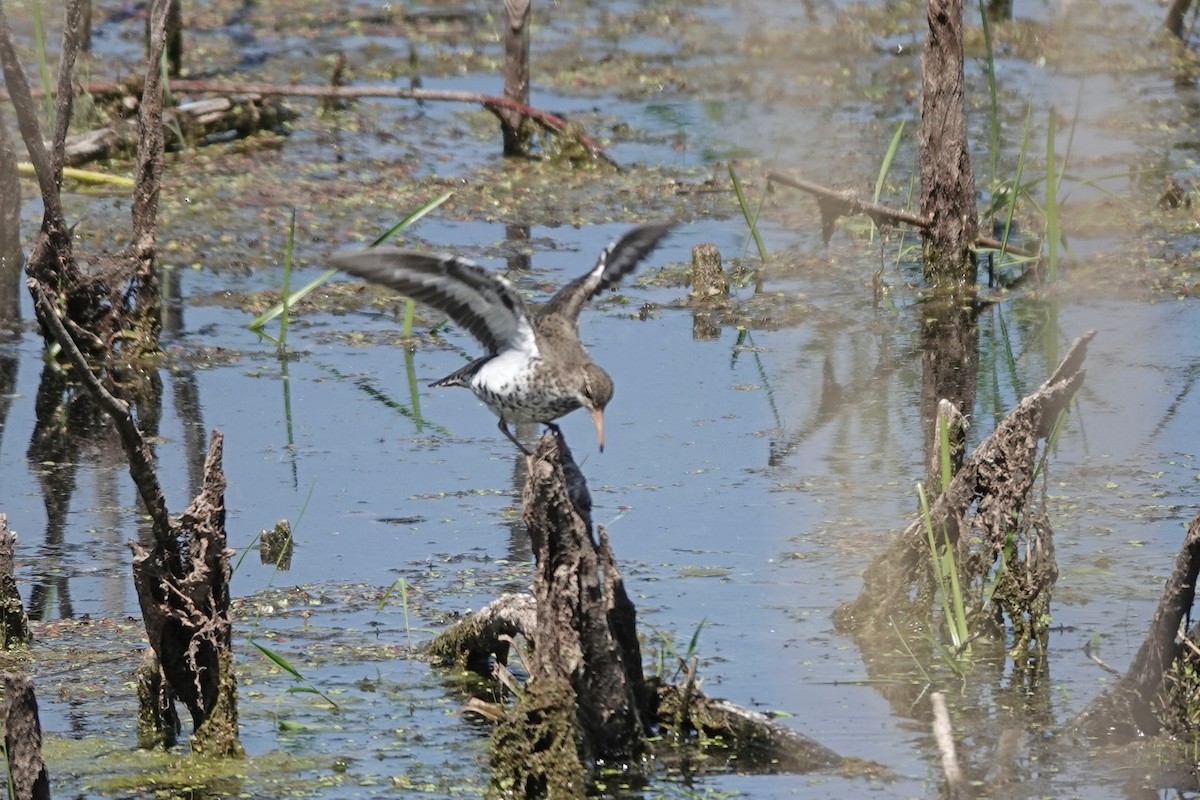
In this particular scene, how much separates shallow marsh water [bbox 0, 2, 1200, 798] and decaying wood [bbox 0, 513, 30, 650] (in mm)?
144

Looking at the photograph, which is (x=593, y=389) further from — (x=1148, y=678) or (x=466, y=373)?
(x=1148, y=678)

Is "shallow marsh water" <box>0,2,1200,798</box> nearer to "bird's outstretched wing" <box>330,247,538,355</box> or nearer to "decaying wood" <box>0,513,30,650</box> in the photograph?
"decaying wood" <box>0,513,30,650</box>

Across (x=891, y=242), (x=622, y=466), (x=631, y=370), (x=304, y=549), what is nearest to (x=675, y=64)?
(x=891, y=242)

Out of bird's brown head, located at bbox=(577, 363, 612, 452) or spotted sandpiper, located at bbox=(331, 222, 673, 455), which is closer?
spotted sandpiper, located at bbox=(331, 222, 673, 455)

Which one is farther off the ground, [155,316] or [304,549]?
[155,316]

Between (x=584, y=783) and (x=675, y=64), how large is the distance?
36.4ft

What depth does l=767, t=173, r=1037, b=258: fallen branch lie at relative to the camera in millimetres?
9570

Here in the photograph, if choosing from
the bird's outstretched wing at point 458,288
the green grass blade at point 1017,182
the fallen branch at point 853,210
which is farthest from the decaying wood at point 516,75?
the bird's outstretched wing at point 458,288

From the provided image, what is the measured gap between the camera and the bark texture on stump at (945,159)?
9203mm

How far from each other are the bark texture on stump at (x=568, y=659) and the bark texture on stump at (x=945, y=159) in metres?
4.74

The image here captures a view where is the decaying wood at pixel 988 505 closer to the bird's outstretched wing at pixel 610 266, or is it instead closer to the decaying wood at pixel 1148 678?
the decaying wood at pixel 1148 678

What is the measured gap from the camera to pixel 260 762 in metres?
5.20

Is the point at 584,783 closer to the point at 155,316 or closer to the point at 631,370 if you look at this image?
the point at 631,370

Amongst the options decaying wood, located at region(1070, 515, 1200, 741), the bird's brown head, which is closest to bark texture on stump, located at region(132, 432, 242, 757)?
the bird's brown head
